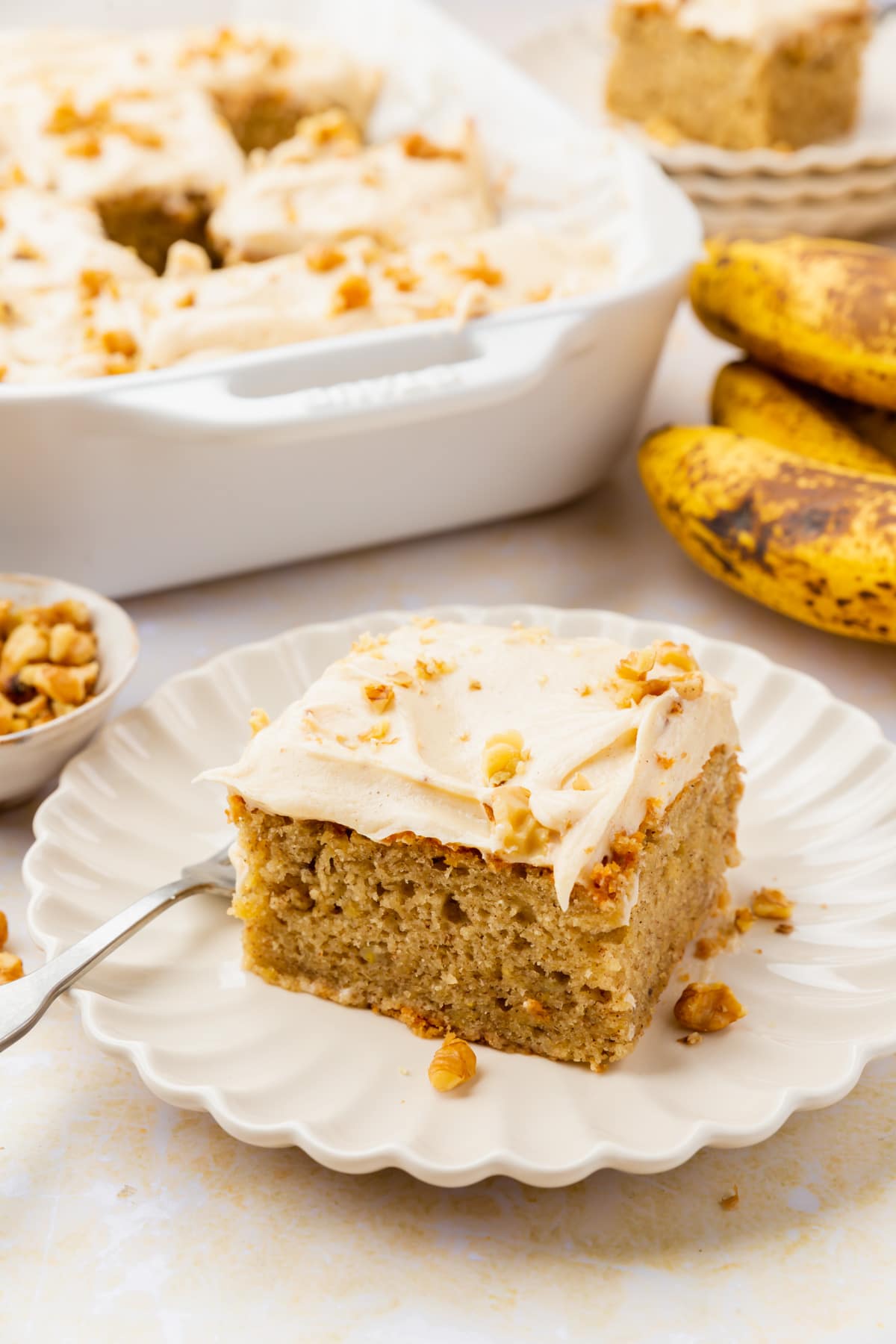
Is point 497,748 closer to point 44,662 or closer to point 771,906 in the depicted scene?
point 771,906

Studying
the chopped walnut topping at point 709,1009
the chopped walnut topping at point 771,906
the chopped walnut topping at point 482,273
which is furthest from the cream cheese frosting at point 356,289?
the chopped walnut topping at point 709,1009

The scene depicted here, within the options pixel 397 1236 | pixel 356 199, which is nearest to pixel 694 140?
pixel 356 199

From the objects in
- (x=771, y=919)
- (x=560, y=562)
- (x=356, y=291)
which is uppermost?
(x=356, y=291)

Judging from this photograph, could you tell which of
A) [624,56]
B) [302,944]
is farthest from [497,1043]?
[624,56]

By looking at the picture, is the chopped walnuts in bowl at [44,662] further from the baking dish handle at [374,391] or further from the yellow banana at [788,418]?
the yellow banana at [788,418]

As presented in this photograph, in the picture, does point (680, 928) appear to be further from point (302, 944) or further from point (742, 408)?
point (742, 408)

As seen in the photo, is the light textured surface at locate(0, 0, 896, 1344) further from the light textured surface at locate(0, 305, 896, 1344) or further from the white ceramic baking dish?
the white ceramic baking dish
